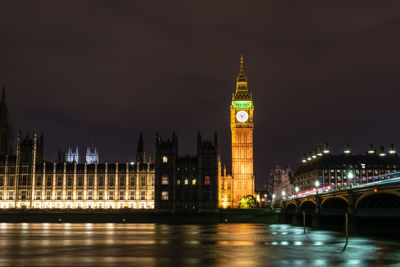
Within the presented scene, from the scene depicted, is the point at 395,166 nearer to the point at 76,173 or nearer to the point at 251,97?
the point at 251,97

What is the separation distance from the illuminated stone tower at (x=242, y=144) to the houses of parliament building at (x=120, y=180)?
1.01 ft

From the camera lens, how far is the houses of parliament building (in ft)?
415

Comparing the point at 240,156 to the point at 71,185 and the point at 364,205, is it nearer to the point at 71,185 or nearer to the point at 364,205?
the point at 71,185

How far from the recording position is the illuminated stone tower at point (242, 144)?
150 m

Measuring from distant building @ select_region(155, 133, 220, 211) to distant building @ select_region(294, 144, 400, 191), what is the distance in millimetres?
51735

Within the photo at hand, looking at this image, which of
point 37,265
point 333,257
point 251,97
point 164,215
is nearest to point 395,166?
point 251,97

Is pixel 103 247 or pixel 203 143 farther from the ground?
pixel 203 143

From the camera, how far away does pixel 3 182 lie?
140 m

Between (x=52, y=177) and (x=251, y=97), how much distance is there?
67.6 m

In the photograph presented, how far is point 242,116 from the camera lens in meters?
157

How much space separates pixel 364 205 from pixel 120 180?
8714 centimetres

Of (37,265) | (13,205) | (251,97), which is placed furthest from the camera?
(251,97)

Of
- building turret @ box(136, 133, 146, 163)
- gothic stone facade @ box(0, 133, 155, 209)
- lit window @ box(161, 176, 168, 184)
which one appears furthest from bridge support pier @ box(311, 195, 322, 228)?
building turret @ box(136, 133, 146, 163)

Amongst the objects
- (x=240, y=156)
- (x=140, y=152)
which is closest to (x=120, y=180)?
(x=140, y=152)
